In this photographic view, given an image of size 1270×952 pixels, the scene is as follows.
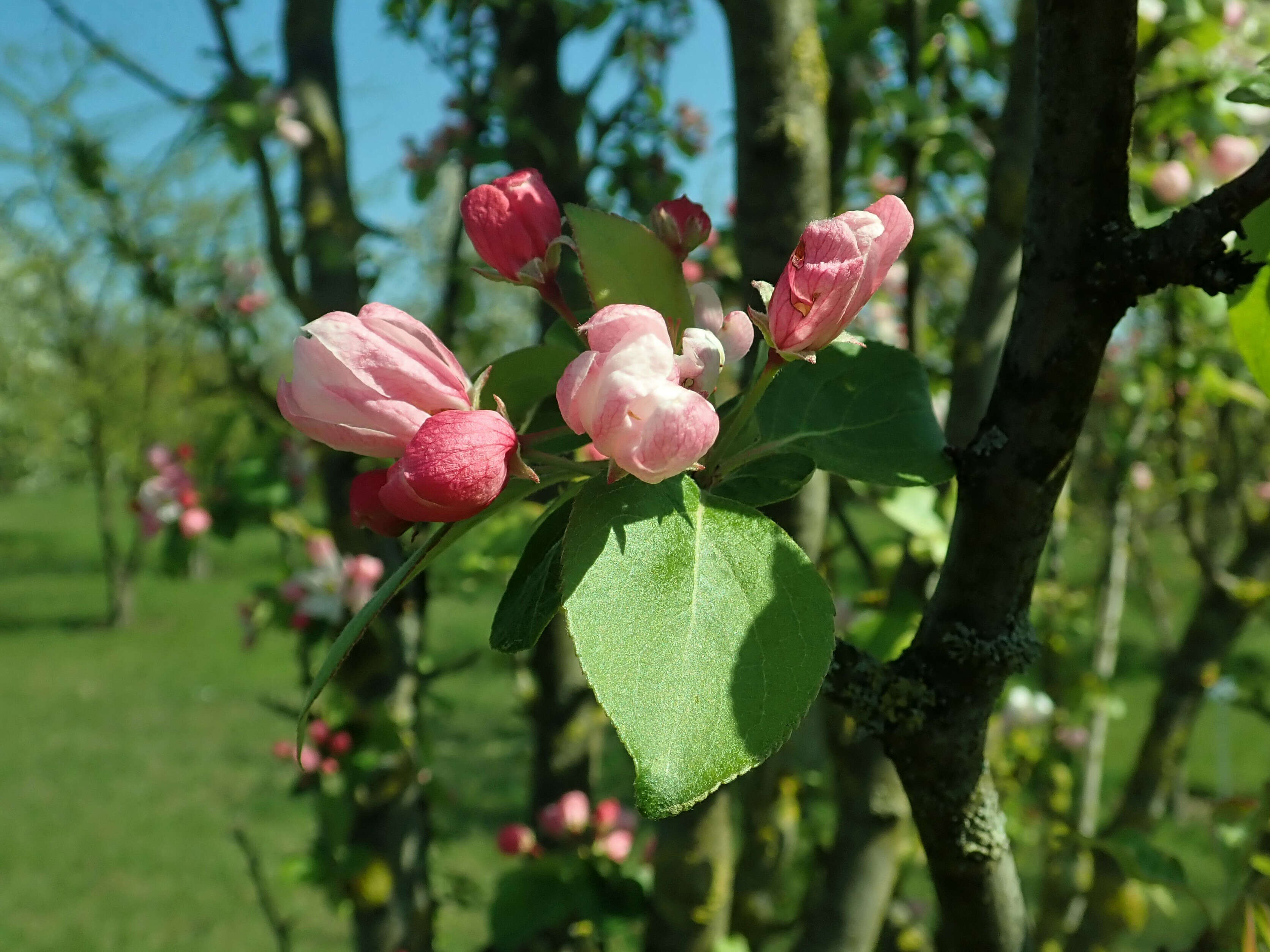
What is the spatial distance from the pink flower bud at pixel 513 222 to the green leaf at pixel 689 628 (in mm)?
192

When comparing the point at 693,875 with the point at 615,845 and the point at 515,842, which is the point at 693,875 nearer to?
the point at 615,845

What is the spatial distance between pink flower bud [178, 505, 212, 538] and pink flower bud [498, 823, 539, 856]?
1.18 metres

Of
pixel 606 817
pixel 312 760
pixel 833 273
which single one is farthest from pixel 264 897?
pixel 833 273

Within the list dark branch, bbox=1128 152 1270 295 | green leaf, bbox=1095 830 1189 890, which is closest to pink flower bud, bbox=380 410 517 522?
dark branch, bbox=1128 152 1270 295

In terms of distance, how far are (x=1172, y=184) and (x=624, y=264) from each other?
4.90ft

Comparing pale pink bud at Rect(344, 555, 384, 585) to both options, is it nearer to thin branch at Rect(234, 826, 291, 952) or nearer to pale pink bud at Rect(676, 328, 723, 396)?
thin branch at Rect(234, 826, 291, 952)

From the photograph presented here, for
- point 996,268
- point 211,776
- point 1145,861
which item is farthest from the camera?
point 211,776

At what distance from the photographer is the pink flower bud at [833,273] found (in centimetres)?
54

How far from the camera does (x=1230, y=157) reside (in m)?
1.55

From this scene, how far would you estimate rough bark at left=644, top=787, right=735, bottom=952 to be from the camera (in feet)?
4.94

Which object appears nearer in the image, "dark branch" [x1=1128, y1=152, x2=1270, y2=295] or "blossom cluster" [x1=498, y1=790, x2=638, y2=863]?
"dark branch" [x1=1128, y1=152, x2=1270, y2=295]

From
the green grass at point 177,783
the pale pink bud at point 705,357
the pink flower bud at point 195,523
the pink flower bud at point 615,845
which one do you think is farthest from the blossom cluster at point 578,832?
the pale pink bud at point 705,357

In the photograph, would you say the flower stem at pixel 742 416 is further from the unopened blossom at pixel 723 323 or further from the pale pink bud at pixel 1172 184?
the pale pink bud at pixel 1172 184

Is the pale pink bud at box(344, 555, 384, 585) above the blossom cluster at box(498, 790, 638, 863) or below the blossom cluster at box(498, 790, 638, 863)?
above
